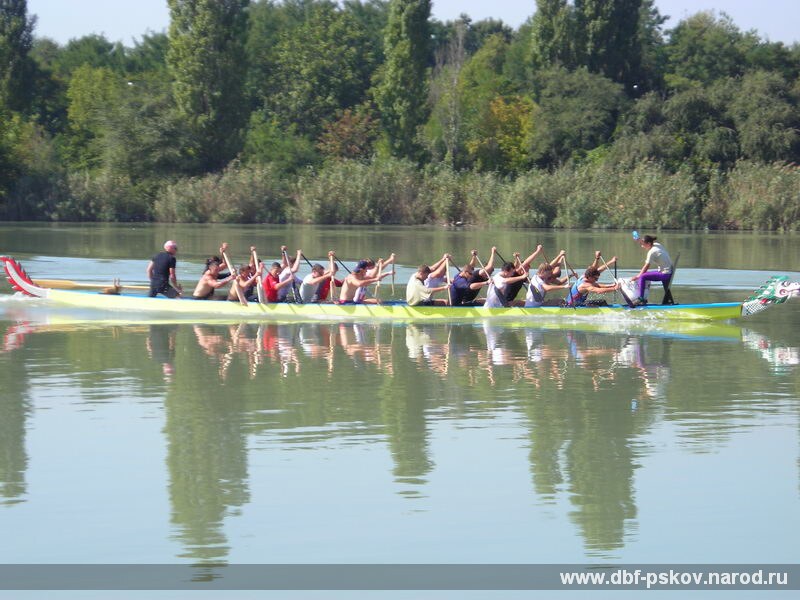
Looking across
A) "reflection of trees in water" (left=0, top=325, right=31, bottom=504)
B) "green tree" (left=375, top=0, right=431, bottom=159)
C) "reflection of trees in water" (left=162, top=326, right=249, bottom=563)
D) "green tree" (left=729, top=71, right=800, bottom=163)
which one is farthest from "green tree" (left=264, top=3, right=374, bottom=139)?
"reflection of trees in water" (left=162, top=326, right=249, bottom=563)

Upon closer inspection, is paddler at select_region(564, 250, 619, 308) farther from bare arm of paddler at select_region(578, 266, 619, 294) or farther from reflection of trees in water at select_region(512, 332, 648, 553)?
reflection of trees in water at select_region(512, 332, 648, 553)

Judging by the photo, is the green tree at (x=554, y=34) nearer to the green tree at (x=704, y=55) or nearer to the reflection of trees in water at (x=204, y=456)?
the green tree at (x=704, y=55)

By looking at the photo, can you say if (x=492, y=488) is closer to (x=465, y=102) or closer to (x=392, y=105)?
(x=392, y=105)

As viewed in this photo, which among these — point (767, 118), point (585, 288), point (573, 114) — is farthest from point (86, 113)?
point (585, 288)

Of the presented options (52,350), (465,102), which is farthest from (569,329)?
(465,102)

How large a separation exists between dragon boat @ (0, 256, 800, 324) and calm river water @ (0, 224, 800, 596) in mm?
263

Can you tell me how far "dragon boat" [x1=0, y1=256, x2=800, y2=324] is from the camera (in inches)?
899

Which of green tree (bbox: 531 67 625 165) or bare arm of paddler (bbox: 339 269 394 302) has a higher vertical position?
green tree (bbox: 531 67 625 165)

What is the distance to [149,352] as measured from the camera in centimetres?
2042

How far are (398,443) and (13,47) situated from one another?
7176 cm

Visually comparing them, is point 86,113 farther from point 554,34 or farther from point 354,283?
point 354,283

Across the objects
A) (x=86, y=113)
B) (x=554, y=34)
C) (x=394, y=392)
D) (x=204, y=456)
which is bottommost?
(x=204, y=456)

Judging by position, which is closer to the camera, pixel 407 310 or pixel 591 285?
pixel 591 285

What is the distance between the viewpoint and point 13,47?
79.6m
